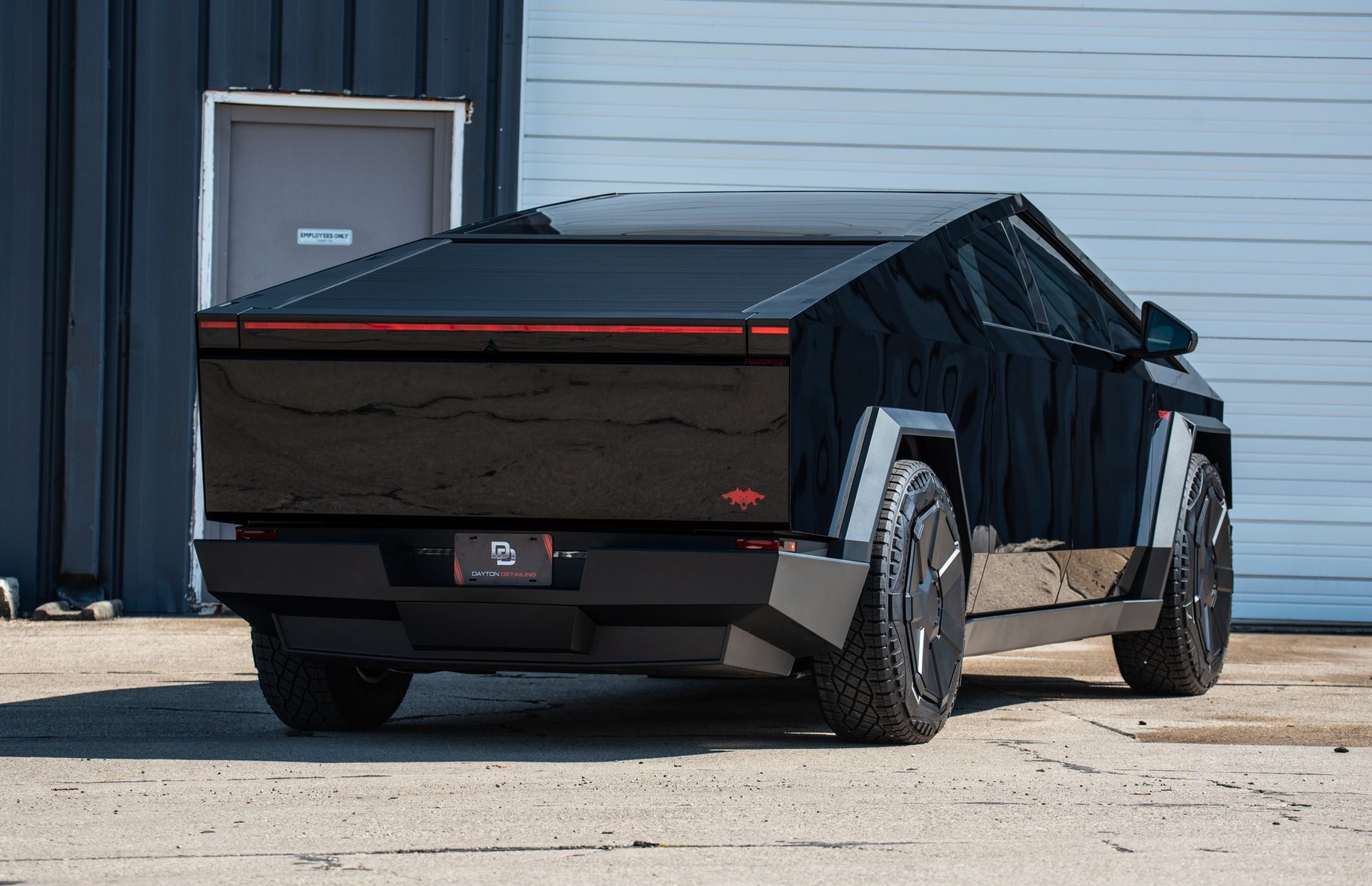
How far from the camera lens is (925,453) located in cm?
485

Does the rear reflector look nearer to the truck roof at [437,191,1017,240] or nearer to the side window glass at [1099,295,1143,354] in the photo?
the truck roof at [437,191,1017,240]

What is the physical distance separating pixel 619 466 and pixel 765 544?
0.38 meters

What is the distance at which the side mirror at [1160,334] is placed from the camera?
6.01 meters

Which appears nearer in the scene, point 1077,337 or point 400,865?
point 400,865

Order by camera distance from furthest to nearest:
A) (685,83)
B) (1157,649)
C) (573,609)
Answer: (685,83), (1157,649), (573,609)

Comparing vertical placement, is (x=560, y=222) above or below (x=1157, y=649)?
above

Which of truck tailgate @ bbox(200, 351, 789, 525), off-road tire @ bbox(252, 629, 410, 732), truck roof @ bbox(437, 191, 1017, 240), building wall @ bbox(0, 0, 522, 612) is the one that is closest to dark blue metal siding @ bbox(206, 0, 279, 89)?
building wall @ bbox(0, 0, 522, 612)

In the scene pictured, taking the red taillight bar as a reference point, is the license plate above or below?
below

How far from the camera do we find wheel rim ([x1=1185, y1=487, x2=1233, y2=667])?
628 cm

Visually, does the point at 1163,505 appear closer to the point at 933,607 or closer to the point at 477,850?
the point at 933,607

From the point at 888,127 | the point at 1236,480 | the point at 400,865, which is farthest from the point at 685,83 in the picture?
the point at 400,865

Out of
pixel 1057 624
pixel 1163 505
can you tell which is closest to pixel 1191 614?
pixel 1163 505

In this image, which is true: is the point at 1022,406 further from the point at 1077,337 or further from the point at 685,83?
the point at 685,83

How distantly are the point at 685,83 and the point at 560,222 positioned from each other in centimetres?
510
